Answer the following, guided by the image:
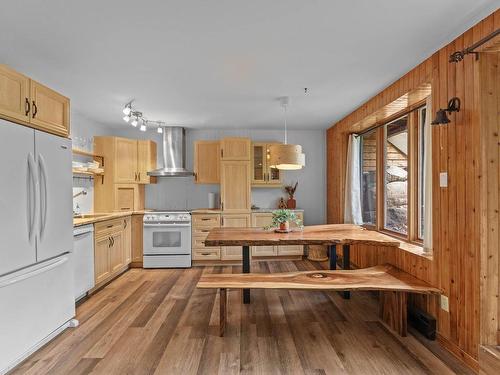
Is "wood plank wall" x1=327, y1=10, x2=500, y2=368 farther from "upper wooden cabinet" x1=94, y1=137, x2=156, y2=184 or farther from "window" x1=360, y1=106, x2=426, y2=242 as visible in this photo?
"upper wooden cabinet" x1=94, y1=137, x2=156, y2=184

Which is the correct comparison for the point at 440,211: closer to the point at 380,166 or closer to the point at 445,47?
the point at 445,47

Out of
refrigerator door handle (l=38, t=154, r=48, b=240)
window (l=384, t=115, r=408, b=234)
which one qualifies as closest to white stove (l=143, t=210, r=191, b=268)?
refrigerator door handle (l=38, t=154, r=48, b=240)

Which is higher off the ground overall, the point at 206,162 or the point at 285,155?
the point at 206,162

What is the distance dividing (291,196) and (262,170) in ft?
2.55

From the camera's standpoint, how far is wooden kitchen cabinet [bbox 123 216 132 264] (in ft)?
15.3

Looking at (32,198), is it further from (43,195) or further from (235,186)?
(235,186)

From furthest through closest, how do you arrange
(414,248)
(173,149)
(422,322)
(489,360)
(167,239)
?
(173,149), (167,239), (414,248), (422,322), (489,360)

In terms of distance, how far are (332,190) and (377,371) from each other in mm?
3589

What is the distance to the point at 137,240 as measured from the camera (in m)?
4.97

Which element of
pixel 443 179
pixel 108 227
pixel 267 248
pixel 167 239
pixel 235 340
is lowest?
pixel 235 340

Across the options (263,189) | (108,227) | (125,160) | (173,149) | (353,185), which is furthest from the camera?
(263,189)

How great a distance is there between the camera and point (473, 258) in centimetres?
212

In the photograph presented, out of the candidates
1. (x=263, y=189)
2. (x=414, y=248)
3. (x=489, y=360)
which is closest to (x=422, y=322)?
(x=489, y=360)

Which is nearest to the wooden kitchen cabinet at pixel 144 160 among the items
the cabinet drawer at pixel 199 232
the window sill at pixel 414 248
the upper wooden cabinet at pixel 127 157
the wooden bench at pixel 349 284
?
the upper wooden cabinet at pixel 127 157
